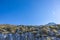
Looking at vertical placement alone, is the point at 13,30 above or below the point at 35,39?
above

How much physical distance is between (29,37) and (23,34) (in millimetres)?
774

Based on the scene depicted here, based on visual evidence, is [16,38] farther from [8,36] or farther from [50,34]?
[50,34]

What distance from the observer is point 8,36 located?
48.3ft

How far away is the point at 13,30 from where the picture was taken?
17.2 metres

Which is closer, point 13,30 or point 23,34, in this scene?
point 23,34

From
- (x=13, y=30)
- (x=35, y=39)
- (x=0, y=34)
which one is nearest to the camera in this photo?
(x=35, y=39)

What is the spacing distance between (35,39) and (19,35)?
1.56 metres

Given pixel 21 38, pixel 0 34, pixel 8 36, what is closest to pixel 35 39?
pixel 21 38

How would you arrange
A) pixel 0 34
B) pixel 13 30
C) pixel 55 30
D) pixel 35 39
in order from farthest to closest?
pixel 13 30 → pixel 55 30 → pixel 0 34 → pixel 35 39

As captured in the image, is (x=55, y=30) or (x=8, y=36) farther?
(x=55, y=30)

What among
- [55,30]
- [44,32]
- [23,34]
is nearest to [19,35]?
[23,34]

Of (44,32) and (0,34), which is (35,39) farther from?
(0,34)

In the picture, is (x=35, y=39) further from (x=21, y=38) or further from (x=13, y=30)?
(x=13, y=30)

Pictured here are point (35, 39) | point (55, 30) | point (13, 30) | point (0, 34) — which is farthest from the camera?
point (13, 30)
